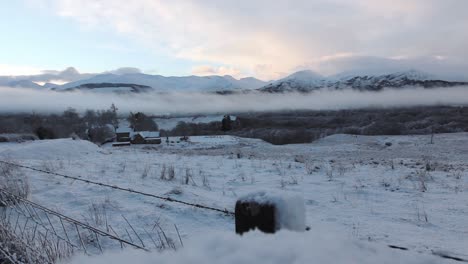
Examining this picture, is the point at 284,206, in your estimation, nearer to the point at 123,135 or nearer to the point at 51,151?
the point at 51,151

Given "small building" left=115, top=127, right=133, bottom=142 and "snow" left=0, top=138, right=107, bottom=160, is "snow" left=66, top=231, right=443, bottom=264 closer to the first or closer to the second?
"snow" left=0, top=138, right=107, bottom=160

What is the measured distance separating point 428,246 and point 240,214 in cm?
304

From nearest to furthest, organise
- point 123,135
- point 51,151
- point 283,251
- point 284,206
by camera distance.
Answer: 1. point 283,251
2. point 284,206
3. point 51,151
4. point 123,135

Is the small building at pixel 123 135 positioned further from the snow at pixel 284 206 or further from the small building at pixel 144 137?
the snow at pixel 284 206

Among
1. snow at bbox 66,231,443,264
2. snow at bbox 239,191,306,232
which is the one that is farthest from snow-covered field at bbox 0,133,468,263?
snow at bbox 239,191,306,232

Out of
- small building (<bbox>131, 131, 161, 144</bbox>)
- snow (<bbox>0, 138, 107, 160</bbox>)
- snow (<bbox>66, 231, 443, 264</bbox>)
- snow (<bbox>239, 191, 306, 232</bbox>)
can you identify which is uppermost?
snow (<bbox>239, 191, 306, 232</bbox>)

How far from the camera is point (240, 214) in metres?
2.97

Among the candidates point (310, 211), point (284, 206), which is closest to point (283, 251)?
point (284, 206)

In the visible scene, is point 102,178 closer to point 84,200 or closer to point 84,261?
point 84,200

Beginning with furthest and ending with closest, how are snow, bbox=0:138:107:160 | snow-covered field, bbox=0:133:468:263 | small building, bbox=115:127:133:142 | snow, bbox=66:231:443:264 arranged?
small building, bbox=115:127:133:142 < snow, bbox=0:138:107:160 < snow-covered field, bbox=0:133:468:263 < snow, bbox=66:231:443:264

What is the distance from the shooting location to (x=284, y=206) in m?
2.80

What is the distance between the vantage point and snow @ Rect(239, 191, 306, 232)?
280 cm

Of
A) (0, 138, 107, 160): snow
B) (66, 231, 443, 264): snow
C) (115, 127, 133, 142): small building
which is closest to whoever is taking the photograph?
A: (66, 231, 443, 264): snow

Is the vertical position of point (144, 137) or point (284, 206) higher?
point (284, 206)
